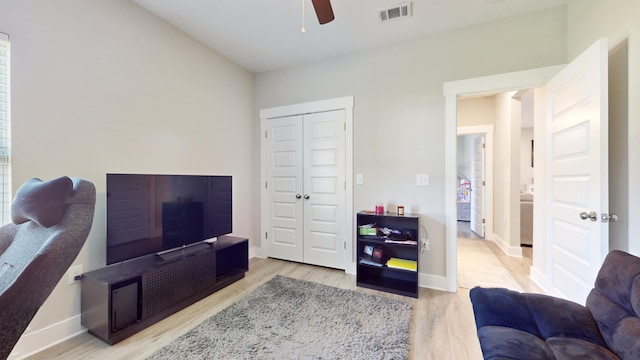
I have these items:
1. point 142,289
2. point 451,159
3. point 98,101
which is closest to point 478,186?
point 451,159

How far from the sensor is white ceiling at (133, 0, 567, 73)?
2221 mm

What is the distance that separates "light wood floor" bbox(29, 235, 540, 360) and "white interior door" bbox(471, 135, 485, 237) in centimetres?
207

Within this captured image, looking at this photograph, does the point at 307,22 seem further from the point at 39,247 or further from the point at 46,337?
the point at 46,337

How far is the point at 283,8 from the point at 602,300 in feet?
9.49

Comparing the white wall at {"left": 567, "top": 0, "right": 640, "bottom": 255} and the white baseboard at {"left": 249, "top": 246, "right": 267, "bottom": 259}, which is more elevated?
the white wall at {"left": 567, "top": 0, "right": 640, "bottom": 255}

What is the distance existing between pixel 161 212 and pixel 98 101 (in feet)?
3.30

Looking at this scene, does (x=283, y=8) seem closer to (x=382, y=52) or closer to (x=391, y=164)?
(x=382, y=52)

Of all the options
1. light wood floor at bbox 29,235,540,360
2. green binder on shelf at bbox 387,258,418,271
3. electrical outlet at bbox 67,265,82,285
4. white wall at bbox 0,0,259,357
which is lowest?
light wood floor at bbox 29,235,540,360

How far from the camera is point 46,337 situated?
171 centimetres

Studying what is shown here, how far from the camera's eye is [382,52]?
114 inches

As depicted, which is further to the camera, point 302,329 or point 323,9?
point 302,329

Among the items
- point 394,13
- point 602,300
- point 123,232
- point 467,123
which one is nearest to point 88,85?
point 123,232

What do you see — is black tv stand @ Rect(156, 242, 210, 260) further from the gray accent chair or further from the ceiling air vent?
the ceiling air vent

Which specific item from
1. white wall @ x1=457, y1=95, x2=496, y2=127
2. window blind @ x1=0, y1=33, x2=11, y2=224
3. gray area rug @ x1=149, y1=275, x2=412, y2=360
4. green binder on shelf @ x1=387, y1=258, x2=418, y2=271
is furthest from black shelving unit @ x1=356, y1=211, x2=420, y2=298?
white wall @ x1=457, y1=95, x2=496, y2=127
